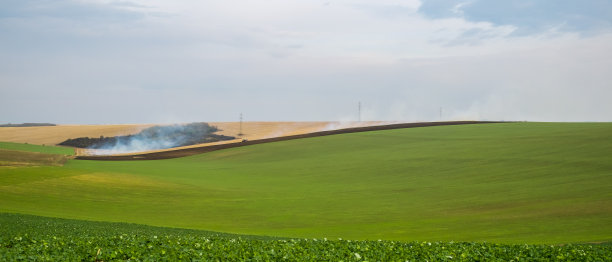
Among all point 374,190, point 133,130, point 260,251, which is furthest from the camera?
point 133,130

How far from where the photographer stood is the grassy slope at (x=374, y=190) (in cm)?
2955

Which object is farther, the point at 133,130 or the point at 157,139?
the point at 133,130

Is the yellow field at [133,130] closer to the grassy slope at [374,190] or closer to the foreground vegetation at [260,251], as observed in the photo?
the grassy slope at [374,190]

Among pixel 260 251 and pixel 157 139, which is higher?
pixel 157 139

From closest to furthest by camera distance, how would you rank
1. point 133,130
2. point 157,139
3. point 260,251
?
point 260,251, point 157,139, point 133,130

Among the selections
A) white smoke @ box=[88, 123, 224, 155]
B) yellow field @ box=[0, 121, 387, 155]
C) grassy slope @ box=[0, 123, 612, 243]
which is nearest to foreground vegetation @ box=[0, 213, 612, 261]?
grassy slope @ box=[0, 123, 612, 243]

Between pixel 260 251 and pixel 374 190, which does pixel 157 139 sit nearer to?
pixel 374 190

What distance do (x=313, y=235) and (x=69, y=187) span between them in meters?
24.2

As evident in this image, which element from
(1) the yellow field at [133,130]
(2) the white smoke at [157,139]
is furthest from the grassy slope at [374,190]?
(1) the yellow field at [133,130]

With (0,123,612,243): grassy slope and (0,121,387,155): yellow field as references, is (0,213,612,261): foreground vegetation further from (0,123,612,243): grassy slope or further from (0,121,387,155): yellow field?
(0,121,387,155): yellow field

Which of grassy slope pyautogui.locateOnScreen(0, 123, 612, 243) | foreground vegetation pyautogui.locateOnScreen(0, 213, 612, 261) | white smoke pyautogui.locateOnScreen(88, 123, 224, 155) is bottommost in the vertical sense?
grassy slope pyautogui.locateOnScreen(0, 123, 612, 243)

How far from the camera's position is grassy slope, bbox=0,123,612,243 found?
29.5 metres

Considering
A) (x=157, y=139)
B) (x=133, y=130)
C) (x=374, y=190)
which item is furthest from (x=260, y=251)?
(x=133, y=130)

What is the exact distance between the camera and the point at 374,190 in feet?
141
